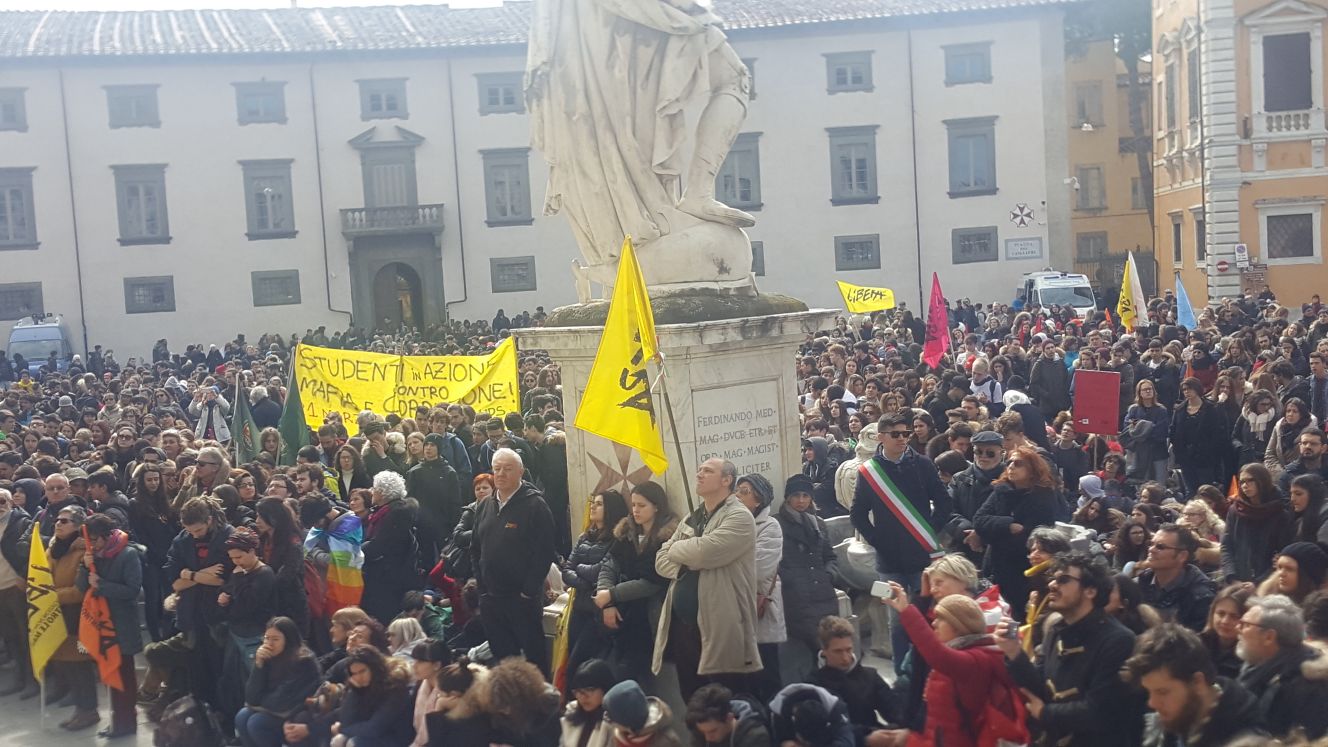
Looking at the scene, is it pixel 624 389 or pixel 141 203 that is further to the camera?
pixel 141 203

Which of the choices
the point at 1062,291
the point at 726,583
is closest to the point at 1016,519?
the point at 726,583

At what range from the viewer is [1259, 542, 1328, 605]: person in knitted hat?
628 centimetres

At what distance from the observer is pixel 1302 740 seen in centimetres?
463

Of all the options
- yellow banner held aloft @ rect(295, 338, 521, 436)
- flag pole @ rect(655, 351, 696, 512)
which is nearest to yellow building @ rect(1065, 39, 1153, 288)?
yellow banner held aloft @ rect(295, 338, 521, 436)

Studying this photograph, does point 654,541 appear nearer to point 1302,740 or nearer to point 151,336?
point 1302,740

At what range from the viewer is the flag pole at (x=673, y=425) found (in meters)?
7.77

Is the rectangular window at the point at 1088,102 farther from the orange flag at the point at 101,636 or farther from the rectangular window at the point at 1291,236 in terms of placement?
the orange flag at the point at 101,636

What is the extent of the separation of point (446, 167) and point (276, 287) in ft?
19.8

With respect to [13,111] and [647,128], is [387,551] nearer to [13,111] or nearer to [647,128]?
[647,128]

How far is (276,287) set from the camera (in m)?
42.8

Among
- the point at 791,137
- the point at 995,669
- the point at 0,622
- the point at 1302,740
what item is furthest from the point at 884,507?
the point at 791,137

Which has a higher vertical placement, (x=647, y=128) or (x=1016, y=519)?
(x=647, y=128)

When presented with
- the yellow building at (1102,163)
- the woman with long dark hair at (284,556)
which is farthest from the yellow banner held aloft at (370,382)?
the yellow building at (1102,163)

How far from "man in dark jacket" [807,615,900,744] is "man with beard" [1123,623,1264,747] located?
5.67ft
